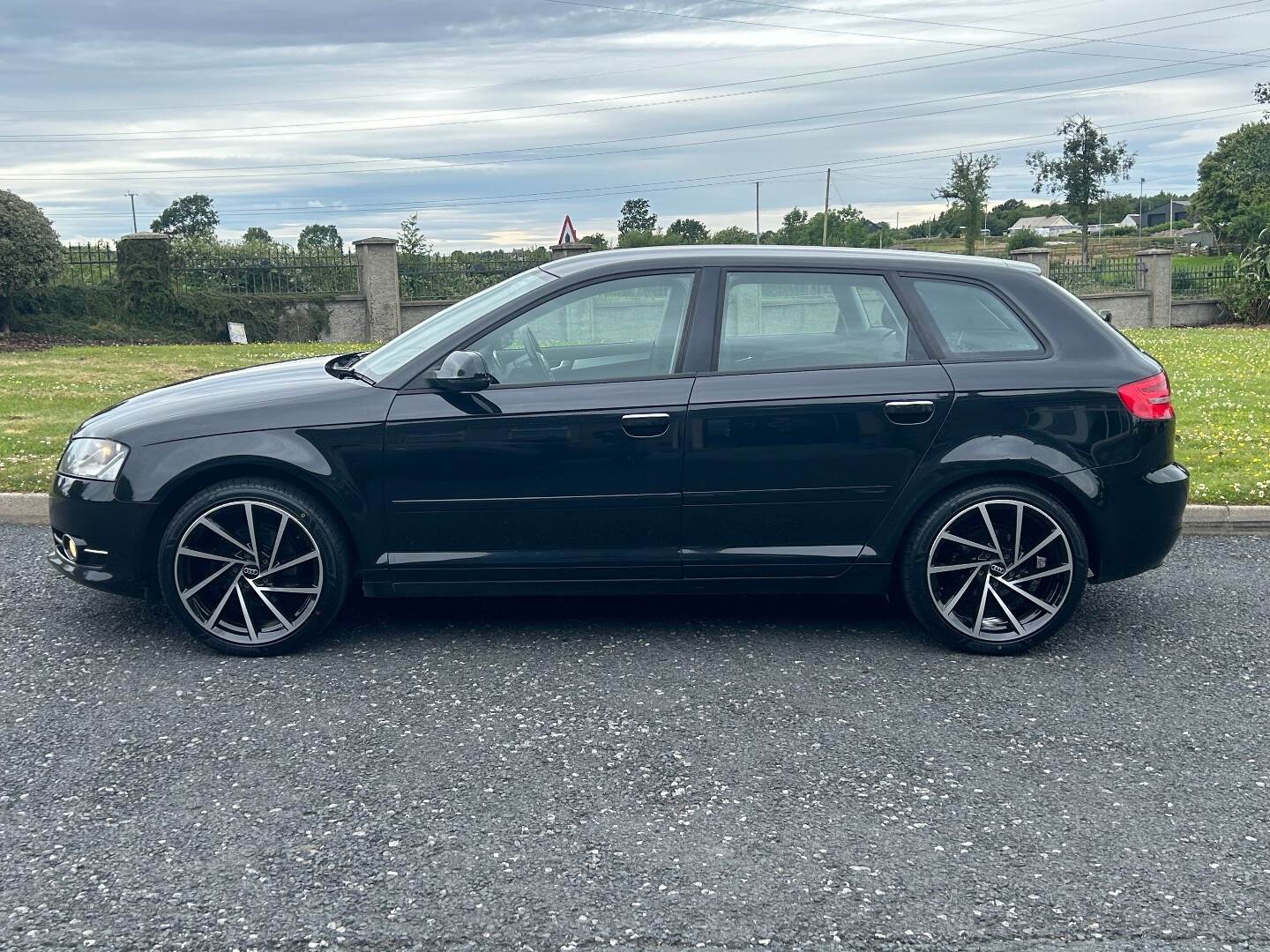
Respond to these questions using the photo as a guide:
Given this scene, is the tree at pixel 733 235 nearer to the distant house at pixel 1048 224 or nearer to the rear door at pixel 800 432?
the rear door at pixel 800 432

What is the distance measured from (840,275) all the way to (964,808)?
8.16ft

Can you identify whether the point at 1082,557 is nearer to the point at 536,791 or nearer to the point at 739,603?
the point at 739,603

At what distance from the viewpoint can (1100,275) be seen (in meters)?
34.4

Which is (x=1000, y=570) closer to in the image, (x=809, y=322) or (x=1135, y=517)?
(x=1135, y=517)

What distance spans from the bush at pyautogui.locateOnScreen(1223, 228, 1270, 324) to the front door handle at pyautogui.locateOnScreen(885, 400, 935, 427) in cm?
3066

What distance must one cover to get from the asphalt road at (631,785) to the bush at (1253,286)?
1167 inches

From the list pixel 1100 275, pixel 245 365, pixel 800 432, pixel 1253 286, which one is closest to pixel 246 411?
pixel 800 432

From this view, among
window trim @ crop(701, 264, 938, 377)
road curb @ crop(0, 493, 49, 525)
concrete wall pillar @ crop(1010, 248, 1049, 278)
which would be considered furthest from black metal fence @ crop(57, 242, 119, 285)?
concrete wall pillar @ crop(1010, 248, 1049, 278)

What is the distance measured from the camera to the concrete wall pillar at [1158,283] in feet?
109

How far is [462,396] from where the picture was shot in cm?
510

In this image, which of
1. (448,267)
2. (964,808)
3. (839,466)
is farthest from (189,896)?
(448,267)

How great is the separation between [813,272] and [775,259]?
181mm

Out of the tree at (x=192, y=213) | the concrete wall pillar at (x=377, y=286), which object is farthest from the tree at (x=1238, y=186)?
the tree at (x=192, y=213)

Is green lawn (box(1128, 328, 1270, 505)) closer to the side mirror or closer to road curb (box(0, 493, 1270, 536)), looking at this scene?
road curb (box(0, 493, 1270, 536))
